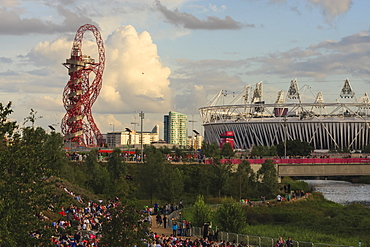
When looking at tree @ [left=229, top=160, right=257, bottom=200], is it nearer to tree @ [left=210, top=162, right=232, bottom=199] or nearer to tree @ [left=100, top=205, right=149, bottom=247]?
tree @ [left=210, top=162, right=232, bottom=199]

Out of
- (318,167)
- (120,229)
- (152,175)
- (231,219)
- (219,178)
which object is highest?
(318,167)

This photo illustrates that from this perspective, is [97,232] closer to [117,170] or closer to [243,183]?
[117,170]

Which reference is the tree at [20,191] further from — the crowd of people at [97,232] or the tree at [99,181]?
the tree at [99,181]

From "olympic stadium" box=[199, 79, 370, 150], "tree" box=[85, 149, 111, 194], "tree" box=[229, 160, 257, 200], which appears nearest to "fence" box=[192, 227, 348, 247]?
"tree" box=[85, 149, 111, 194]

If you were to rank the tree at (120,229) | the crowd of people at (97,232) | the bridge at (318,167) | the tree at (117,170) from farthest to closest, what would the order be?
the bridge at (318,167), the tree at (117,170), the crowd of people at (97,232), the tree at (120,229)

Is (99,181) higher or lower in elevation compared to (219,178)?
lower

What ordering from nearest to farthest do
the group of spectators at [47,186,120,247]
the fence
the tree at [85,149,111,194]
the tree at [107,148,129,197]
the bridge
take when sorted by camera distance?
the group of spectators at [47,186,120,247] → the fence → the tree at [85,149,111,194] → the tree at [107,148,129,197] → the bridge

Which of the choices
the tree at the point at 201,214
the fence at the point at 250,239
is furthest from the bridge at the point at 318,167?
the fence at the point at 250,239

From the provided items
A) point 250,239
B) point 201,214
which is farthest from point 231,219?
point 250,239

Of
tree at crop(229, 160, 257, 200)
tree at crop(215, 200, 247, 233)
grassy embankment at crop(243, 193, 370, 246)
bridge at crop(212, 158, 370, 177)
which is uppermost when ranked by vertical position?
bridge at crop(212, 158, 370, 177)

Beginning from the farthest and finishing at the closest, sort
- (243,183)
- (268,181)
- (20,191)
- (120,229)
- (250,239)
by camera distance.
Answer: (268,181), (243,183), (250,239), (120,229), (20,191)

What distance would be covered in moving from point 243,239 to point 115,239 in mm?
13763

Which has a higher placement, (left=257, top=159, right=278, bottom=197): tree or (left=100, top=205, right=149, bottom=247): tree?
(left=257, top=159, right=278, bottom=197): tree

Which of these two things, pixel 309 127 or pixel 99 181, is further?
pixel 309 127
